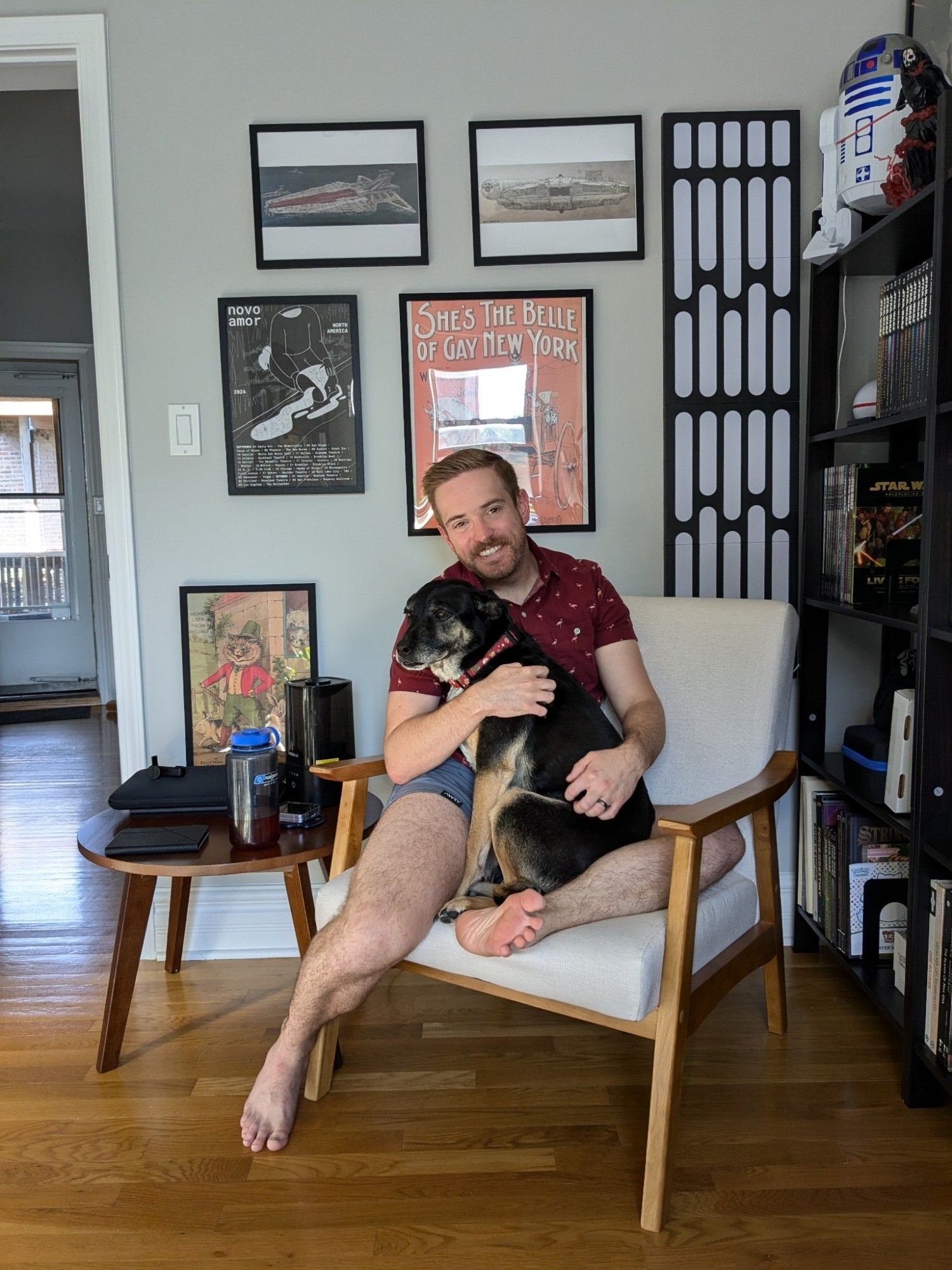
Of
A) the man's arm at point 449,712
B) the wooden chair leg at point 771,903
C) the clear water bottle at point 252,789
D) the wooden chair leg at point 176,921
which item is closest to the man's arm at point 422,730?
the man's arm at point 449,712

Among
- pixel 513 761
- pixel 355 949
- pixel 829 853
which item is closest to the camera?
pixel 355 949

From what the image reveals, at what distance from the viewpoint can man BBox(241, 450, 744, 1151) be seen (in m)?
1.64

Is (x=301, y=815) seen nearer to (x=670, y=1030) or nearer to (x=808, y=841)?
(x=670, y=1030)

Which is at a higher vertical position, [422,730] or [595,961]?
[422,730]

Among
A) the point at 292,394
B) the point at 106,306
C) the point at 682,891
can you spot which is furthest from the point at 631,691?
the point at 106,306

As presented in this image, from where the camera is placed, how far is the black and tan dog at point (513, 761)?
5.56ft

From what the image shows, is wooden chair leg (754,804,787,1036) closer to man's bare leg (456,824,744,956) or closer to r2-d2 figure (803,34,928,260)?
man's bare leg (456,824,744,956)

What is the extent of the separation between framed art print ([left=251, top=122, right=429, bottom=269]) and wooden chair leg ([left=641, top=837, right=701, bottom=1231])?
1754 millimetres

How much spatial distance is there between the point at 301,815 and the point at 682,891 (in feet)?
3.15

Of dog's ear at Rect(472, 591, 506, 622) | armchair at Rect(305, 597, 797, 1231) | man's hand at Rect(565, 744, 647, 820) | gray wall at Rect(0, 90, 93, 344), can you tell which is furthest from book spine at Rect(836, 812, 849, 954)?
gray wall at Rect(0, 90, 93, 344)

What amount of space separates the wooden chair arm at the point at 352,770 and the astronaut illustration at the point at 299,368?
1015mm

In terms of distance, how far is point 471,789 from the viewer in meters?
1.98

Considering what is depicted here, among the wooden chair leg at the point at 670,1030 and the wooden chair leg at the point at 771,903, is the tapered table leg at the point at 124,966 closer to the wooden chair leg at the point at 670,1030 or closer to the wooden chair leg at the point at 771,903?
the wooden chair leg at the point at 670,1030

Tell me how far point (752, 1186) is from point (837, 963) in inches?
35.0
